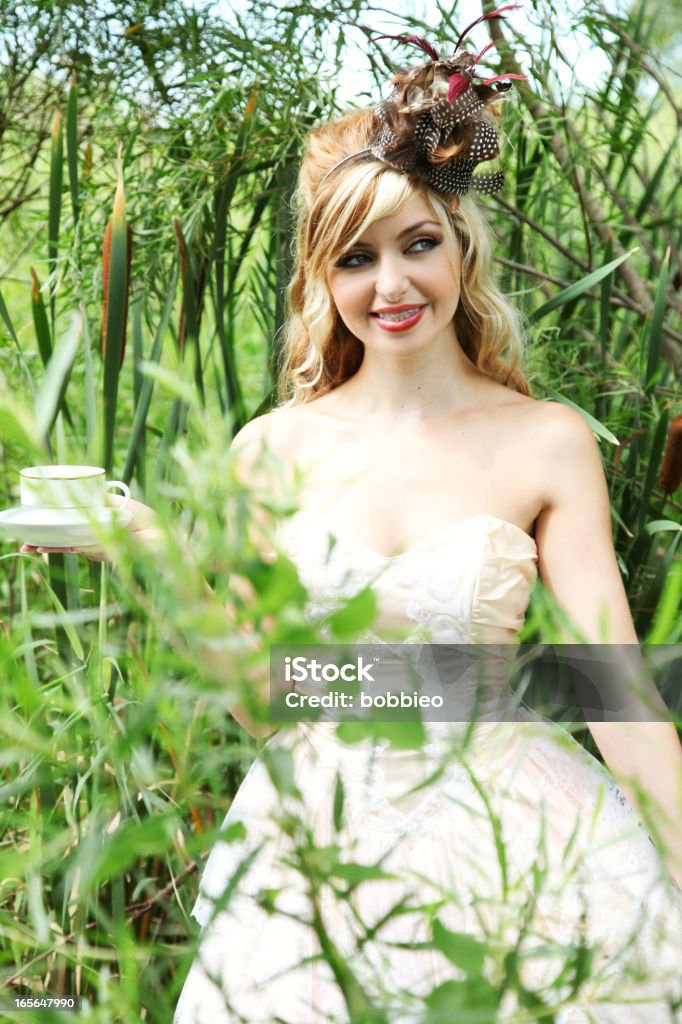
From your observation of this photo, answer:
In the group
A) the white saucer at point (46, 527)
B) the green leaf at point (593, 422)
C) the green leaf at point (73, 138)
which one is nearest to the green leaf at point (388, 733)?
the white saucer at point (46, 527)

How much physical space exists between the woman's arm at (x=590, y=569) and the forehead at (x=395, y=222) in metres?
0.32

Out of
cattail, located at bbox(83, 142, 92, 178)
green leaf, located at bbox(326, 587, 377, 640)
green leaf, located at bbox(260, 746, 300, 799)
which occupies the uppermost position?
cattail, located at bbox(83, 142, 92, 178)

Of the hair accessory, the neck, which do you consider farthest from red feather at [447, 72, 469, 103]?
the neck

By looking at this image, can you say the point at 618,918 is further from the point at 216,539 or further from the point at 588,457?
the point at 216,539

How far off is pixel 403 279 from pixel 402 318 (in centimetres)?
5

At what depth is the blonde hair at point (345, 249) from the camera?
1279 mm

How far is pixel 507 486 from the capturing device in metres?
1.30

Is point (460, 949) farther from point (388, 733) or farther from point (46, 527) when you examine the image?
point (46, 527)

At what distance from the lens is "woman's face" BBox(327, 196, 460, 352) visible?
128cm

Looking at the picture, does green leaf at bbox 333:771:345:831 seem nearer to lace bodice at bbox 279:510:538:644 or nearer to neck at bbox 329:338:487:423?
lace bodice at bbox 279:510:538:644

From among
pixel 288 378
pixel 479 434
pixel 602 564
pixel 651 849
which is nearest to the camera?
pixel 651 849

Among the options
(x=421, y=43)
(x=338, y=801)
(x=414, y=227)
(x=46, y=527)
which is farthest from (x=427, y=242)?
(x=338, y=801)

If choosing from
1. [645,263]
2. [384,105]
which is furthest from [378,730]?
[645,263]

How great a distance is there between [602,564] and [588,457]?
0.54ft
